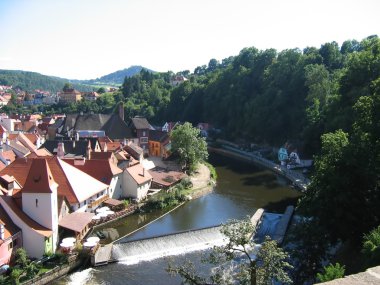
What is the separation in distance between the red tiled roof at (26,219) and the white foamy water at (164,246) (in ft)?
15.9

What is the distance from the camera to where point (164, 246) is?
30.0 m

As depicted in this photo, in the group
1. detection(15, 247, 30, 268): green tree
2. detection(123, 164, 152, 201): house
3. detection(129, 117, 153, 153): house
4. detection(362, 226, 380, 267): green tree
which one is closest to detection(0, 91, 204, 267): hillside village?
detection(123, 164, 152, 201): house

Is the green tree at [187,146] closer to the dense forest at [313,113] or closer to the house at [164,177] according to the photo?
the house at [164,177]

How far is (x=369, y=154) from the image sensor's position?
2616 centimetres

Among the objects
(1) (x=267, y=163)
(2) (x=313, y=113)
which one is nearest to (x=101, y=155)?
(1) (x=267, y=163)

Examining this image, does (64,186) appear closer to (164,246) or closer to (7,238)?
(7,238)

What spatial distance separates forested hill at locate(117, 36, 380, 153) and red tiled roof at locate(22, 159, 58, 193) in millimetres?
34962

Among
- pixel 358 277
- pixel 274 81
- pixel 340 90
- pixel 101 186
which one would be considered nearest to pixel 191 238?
pixel 101 186

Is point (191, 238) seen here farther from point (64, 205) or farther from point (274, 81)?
point (274, 81)

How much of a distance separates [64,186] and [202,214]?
42.2 feet

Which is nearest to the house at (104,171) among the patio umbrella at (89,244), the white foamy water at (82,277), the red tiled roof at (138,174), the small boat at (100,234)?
the red tiled roof at (138,174)

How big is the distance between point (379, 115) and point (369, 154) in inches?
152

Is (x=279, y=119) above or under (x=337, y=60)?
under

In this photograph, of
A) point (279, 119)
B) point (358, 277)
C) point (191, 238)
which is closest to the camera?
point (358, 277)
